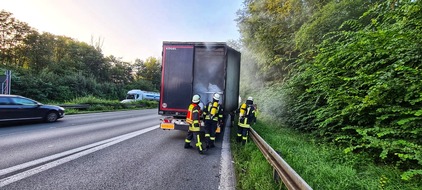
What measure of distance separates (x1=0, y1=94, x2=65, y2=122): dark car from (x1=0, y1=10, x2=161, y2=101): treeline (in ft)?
72.5

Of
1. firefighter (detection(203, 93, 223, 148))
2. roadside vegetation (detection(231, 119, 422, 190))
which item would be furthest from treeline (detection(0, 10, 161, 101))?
roadside vegetation (detection(231, 119, 422, 190))

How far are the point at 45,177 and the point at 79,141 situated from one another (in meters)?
3.40

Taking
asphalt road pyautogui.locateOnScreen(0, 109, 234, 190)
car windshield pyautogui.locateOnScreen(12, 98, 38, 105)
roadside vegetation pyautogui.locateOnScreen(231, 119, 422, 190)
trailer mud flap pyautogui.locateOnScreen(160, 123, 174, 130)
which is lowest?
asphalt road pyautogui.locateOnScreen(0, 109, 234, 190)

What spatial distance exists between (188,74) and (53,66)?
4356 centimetres

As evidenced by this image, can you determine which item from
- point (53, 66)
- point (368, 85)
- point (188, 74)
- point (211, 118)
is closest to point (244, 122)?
point (211, 118)

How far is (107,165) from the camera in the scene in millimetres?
4812

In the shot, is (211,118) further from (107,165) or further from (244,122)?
(107,165)

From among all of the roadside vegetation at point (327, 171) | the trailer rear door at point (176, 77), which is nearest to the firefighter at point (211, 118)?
the trailer rear door at point (176, 77)

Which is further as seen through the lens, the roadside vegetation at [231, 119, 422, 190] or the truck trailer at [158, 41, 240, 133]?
the truck trailer at [158, 41, 240, 133]

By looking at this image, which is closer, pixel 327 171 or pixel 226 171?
pixel 327 171

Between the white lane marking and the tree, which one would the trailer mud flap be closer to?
the white lane marking

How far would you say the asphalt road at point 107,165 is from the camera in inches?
152

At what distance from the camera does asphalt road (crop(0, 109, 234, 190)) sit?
385cm

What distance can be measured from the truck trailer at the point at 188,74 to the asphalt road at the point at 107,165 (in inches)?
50.8
